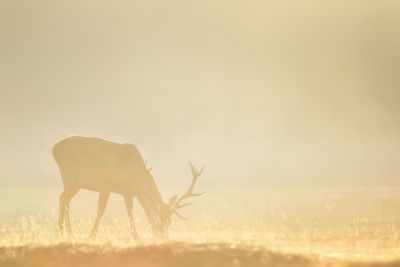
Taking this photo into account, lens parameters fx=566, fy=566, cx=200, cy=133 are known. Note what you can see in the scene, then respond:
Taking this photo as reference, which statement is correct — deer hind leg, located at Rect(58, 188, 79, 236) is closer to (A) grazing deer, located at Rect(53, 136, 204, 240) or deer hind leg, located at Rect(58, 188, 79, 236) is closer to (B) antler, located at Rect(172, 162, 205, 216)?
(A) grazing deer, located at Rect(53, 136, 204, 240)

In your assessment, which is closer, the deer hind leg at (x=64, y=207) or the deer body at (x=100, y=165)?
the deer hind leg at (x=64, y=207)

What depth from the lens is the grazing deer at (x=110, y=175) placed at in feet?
65.2

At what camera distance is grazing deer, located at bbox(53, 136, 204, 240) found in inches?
782

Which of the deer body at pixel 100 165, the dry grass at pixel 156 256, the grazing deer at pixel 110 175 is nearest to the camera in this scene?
the dry grass at pixel 156 256

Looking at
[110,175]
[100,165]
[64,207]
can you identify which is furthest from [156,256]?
[100,165]

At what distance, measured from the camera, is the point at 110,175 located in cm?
2045

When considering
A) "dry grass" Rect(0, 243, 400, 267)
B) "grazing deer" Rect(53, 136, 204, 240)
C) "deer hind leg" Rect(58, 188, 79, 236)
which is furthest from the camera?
"grazing deer" Rect(53, 136, 204, 240)

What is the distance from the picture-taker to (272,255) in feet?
34.1

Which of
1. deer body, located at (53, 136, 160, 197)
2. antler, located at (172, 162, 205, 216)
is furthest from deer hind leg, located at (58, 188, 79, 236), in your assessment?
antler, located at (172, 162, 205, 216)

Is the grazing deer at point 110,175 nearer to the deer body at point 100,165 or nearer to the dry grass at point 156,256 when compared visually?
the deer body at point 100,165

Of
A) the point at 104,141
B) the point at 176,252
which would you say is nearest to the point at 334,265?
the point at 176,252

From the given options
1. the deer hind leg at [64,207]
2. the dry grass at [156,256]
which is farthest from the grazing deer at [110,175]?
the dry grass at [156,256]

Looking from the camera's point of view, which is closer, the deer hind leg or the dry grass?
the dry grass

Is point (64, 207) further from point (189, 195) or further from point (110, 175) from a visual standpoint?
point (189, 195)
